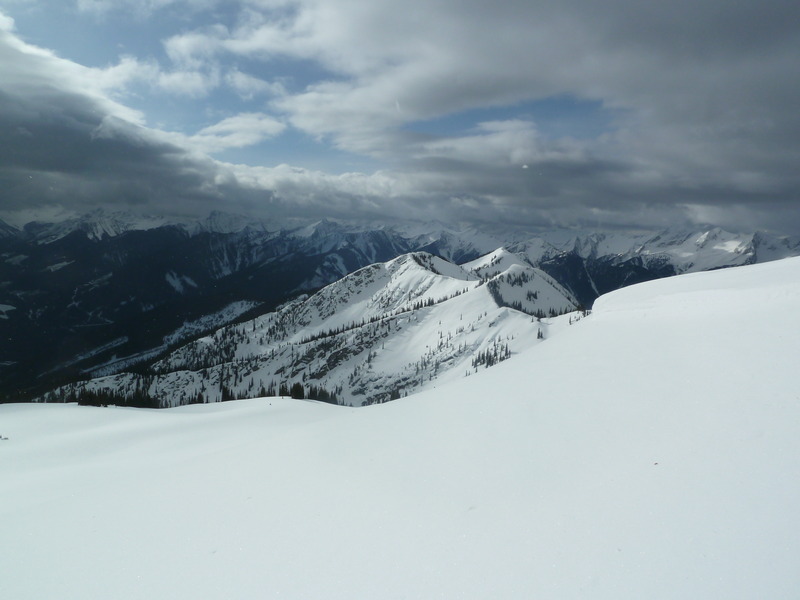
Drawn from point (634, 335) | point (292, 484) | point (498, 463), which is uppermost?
point (634, 335)

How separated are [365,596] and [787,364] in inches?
303

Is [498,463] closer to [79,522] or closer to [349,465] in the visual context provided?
[349,465]

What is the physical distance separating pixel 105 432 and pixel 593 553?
2368 centimetres

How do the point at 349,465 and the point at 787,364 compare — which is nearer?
the point at 787,364

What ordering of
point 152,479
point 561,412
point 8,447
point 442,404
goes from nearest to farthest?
point 561,412 < point 152,479 < point 442,404 < point 8,447

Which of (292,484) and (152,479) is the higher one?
(292,484)

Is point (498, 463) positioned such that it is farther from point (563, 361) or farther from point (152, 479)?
point (152, 479)

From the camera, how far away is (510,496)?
564 cm

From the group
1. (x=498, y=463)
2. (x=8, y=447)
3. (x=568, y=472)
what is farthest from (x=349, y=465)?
(x=8, y=447)

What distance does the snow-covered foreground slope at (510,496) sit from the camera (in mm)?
4145

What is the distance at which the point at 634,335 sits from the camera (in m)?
10.8

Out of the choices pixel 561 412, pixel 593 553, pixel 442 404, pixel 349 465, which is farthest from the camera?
pixel 442 404

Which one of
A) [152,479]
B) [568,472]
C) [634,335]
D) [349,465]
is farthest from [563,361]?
[152,479]

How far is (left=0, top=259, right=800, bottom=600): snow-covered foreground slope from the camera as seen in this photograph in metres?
4.14
